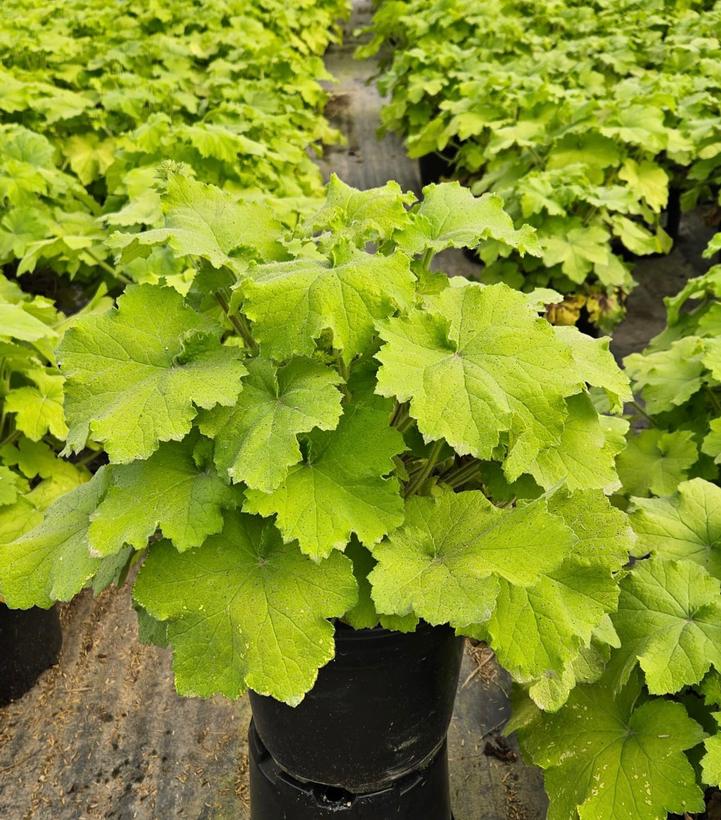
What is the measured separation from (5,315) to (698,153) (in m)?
3.63

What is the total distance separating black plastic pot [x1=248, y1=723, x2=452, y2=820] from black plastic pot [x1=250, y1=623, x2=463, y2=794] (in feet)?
0.10

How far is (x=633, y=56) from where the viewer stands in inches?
225

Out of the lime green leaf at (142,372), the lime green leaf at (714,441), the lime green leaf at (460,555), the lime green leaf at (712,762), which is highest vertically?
the lime green leaf at (142,372)

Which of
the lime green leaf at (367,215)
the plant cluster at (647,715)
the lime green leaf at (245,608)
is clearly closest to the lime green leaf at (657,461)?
the plant cluster at (647,715)

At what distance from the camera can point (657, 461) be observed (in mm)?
2686

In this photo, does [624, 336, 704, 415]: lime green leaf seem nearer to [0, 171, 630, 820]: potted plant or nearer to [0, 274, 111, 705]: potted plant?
[0, 171, 630, 820]: potted plant

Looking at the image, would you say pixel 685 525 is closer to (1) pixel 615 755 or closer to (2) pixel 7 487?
(1) pixel 615 755

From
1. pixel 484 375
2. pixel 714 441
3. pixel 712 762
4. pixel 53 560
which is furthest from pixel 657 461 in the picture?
pixel 53 560

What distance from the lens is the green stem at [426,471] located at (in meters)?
1.64

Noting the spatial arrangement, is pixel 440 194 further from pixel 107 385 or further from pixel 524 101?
pixel 524 101

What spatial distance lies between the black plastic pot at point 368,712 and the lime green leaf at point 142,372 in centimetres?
54

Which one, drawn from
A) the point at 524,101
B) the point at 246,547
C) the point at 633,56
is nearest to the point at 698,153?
the point at 524,101

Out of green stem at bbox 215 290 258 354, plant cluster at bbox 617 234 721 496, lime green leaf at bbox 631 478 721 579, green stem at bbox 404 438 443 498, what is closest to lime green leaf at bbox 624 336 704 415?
plant cluster at bbox 617 234 721 496

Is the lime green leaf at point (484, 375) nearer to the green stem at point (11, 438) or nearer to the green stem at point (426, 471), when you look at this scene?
the green stem at point (426, 471)
